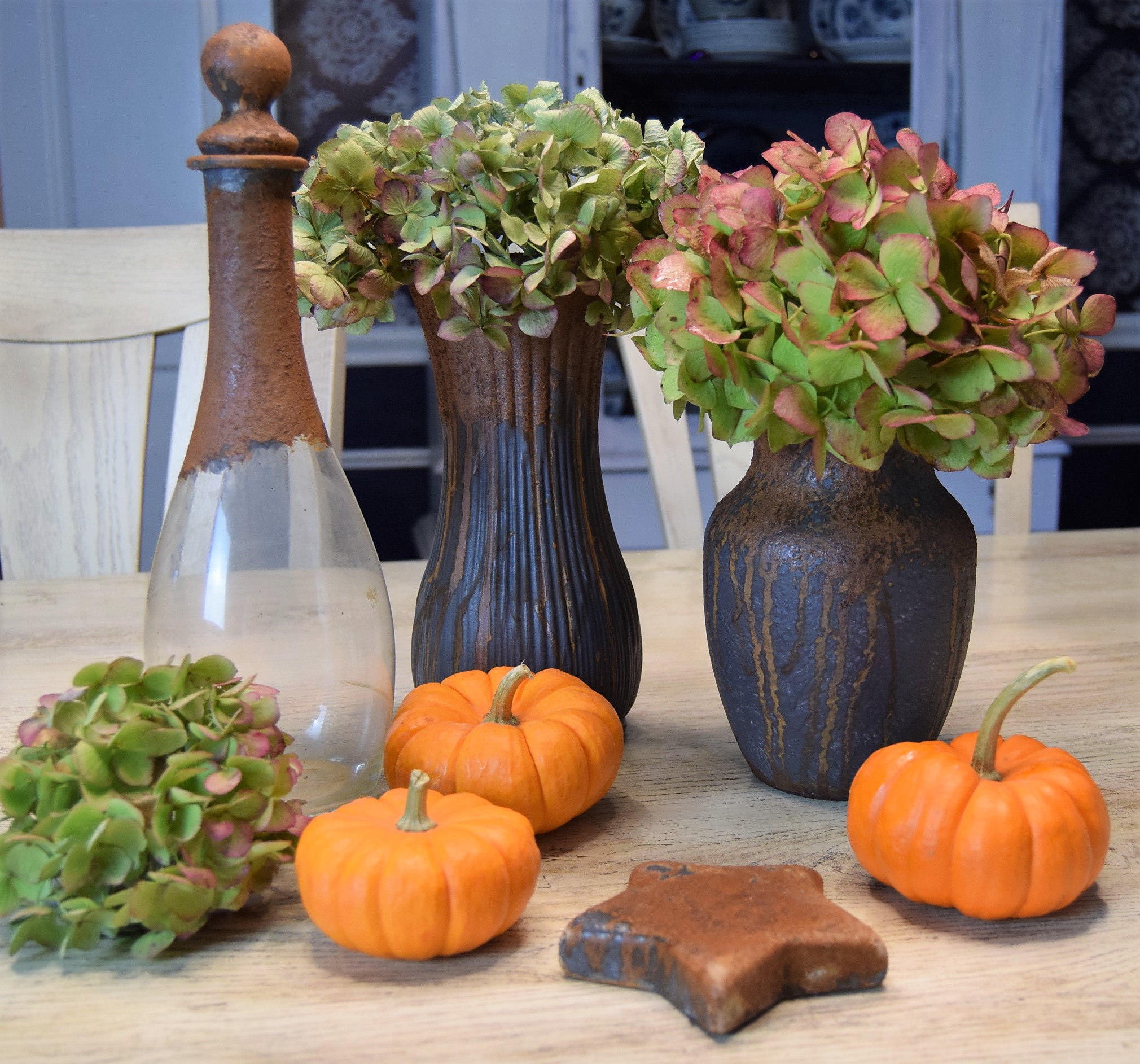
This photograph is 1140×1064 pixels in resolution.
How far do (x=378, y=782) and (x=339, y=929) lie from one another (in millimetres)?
202

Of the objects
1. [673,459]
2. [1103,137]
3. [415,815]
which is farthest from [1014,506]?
[1103,137]

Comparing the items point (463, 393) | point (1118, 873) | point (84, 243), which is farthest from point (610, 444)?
point (1118, 873)

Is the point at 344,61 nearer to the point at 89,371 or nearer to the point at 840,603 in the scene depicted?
the point at 89,371

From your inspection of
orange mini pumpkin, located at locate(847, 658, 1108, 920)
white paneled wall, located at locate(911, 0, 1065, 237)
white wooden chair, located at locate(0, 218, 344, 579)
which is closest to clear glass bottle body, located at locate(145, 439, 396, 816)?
orange mini pumpkin, located at locate(847, 658, 1108, 920)

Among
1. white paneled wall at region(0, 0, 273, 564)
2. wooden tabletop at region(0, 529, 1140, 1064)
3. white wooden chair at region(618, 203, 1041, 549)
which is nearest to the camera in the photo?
wooden tabletop at region(0, 529, 1140, 1064)

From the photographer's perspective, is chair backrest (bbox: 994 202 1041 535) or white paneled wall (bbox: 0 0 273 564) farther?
white paneled wall (bbox: 0 0 273 564)

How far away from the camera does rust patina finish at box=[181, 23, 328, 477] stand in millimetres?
565

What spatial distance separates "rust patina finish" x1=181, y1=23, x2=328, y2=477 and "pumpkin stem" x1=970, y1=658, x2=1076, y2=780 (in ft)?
1.21

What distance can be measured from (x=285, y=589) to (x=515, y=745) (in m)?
0.14

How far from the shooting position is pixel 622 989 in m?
0.47

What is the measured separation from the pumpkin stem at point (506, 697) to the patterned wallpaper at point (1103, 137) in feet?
8.66

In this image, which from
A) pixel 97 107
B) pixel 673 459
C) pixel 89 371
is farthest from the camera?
pixel 97 107

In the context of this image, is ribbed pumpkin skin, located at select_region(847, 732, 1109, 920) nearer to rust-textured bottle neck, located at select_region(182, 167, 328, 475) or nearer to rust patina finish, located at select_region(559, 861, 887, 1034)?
rust patina finish, located at select_region(559, 861, 887, 1034)

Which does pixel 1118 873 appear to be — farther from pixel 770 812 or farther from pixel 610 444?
pixel 610 444
